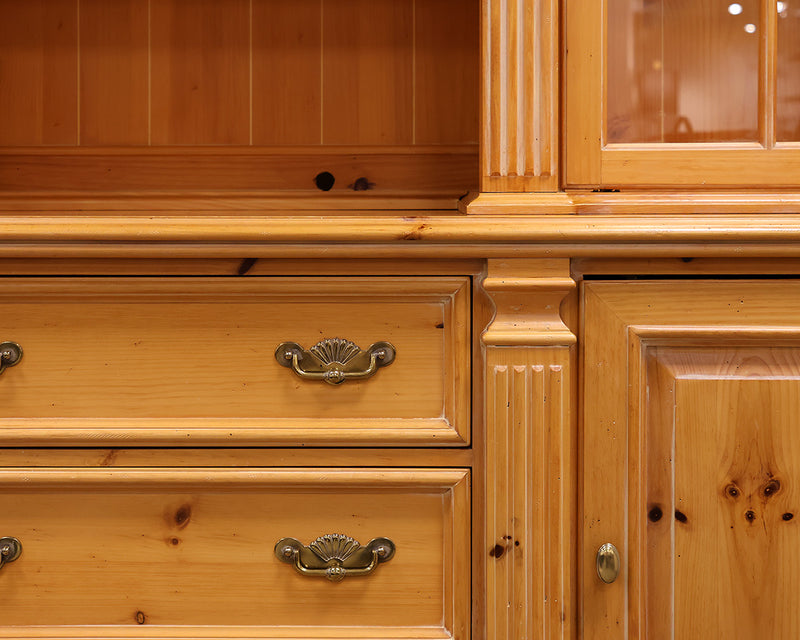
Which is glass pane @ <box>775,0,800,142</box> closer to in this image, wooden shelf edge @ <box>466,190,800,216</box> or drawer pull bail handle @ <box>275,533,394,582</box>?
wooden shelf edge @ <box>466,190,800,216</box>

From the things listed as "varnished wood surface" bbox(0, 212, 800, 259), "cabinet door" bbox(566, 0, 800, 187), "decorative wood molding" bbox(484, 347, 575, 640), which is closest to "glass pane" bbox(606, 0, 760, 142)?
"cabinet door" bbox(566, 0, 800, 187)

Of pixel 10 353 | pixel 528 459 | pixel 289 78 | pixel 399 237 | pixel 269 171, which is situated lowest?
pixel 528 459

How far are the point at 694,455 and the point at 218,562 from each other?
0.48 metres

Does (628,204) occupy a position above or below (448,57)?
below

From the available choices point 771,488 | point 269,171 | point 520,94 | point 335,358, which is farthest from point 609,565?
point 269,171

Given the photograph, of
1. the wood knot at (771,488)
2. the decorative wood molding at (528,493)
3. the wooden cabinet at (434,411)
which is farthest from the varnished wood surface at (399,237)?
the wood knot at (771,488)

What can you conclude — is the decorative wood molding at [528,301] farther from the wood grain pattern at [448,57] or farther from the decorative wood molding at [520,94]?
the wood grain pattern at [448,57]

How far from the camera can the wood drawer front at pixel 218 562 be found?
0.73m

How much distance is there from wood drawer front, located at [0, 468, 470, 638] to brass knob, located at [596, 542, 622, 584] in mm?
133

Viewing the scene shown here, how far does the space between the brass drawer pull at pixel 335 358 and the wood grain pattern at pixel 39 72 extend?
62cm

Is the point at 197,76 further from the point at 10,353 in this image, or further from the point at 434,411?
the point at 434,411

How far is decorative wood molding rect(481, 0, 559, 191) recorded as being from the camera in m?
0.75

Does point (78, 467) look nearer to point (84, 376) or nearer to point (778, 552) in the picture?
point (84, 376)

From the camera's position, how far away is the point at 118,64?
110 centimetres
